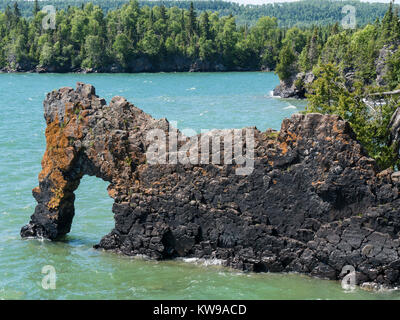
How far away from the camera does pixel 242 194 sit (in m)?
18.9

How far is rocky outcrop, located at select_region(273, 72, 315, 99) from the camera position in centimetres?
9106

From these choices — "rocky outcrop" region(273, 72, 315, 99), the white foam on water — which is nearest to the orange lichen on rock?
the white foam on water

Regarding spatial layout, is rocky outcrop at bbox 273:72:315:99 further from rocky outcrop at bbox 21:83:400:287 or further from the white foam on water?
the white foam on water

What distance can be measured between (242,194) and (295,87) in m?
75.2

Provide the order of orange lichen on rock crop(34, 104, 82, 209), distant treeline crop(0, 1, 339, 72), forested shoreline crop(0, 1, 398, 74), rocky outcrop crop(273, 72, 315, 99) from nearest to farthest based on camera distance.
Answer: orange lichen on rock crop(34, 104, 82, 209)
rocky outcrop crop(273, 72, 315, 99)
forested shoreline crop(0, 1, 398, 74)
distant treeline crop(0, 1, 339, 72)

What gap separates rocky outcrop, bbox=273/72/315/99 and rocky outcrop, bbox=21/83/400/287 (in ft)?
233

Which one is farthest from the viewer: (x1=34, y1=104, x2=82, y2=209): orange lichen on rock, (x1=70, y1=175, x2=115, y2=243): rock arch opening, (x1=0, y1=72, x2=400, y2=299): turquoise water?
(x1=70, y1=175, x2=115, y2=243): rock arch opening

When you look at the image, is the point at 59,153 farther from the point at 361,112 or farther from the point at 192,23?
the point at 192,23

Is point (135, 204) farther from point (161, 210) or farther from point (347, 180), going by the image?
point (347, 180)

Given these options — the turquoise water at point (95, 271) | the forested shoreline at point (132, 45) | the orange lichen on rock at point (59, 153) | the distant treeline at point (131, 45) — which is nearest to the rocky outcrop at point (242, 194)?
the orange lichen on rock at point (59, 153)

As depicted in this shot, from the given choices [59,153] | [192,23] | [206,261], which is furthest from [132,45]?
[206,261]

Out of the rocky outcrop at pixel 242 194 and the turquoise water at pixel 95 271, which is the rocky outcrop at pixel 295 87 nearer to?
the turquoise water at pixel 95 271

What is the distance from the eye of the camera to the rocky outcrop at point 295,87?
299 ft
